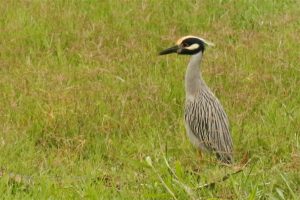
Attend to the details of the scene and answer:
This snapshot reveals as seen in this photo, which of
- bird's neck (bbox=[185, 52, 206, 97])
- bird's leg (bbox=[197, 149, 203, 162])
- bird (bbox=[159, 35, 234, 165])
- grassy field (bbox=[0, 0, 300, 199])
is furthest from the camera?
bird's neck (bbox=[185, 52, 206, 97])

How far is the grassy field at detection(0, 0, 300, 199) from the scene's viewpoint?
6633 mm

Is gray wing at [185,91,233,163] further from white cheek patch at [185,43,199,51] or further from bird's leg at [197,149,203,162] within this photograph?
white cheek patch at [185,43,199,51]

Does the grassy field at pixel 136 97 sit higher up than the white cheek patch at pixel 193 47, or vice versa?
the white cheek patch at pixel 193 47

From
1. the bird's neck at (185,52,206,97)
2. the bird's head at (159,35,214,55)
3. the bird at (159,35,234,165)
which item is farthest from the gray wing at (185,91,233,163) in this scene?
the bird's head at (159,35,214,55)

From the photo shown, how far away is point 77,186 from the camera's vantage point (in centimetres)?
668

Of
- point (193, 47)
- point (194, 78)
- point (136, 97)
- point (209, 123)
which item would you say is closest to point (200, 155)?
point (209, 123)

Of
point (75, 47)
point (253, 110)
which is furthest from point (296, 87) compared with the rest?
point (75, 47)

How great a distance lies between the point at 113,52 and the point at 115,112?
71.5 inches

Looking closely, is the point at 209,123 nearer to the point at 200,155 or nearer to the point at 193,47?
the point at 200,155

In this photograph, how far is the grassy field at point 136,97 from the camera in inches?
261

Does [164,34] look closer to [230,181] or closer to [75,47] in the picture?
[75,47]

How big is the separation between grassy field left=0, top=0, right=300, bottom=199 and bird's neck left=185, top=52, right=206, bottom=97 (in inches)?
17.0

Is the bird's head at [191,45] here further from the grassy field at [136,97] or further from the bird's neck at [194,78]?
the grassy field at [136,97]

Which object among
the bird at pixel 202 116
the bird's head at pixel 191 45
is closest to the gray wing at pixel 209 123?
the bird at pixel 202 116
